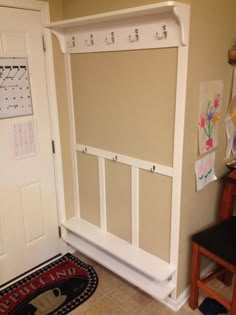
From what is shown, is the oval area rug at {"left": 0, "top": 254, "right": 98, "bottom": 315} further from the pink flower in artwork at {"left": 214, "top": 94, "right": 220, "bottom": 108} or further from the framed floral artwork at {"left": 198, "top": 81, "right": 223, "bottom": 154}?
the pink flower in artwork at {"left": 214, "top": 94, "right": 220, "bottom": 108}

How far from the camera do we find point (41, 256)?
2.51 metres

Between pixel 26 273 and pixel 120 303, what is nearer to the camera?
pixel 120 303

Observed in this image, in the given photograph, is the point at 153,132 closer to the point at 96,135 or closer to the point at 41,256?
the point at 96,135

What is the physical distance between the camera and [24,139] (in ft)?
7.18

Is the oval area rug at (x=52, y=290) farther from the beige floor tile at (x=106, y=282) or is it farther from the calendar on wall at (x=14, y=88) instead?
the calendar on wall at (x=14, y=88)

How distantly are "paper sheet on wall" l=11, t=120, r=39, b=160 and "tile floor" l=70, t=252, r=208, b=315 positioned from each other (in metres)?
1.15

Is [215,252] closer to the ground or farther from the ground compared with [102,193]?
closer to the ground

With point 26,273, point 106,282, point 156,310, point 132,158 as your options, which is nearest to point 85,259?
point 106,282

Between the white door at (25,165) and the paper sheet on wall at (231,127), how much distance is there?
134 centimetres

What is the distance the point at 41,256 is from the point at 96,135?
114 cm

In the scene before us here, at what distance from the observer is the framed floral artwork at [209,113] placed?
71.2 inches

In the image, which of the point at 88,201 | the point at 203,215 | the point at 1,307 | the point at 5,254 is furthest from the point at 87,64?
the point at 1,307

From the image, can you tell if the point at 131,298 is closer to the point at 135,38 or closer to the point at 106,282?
the point at 106,282

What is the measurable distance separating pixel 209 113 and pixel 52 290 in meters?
1.71
